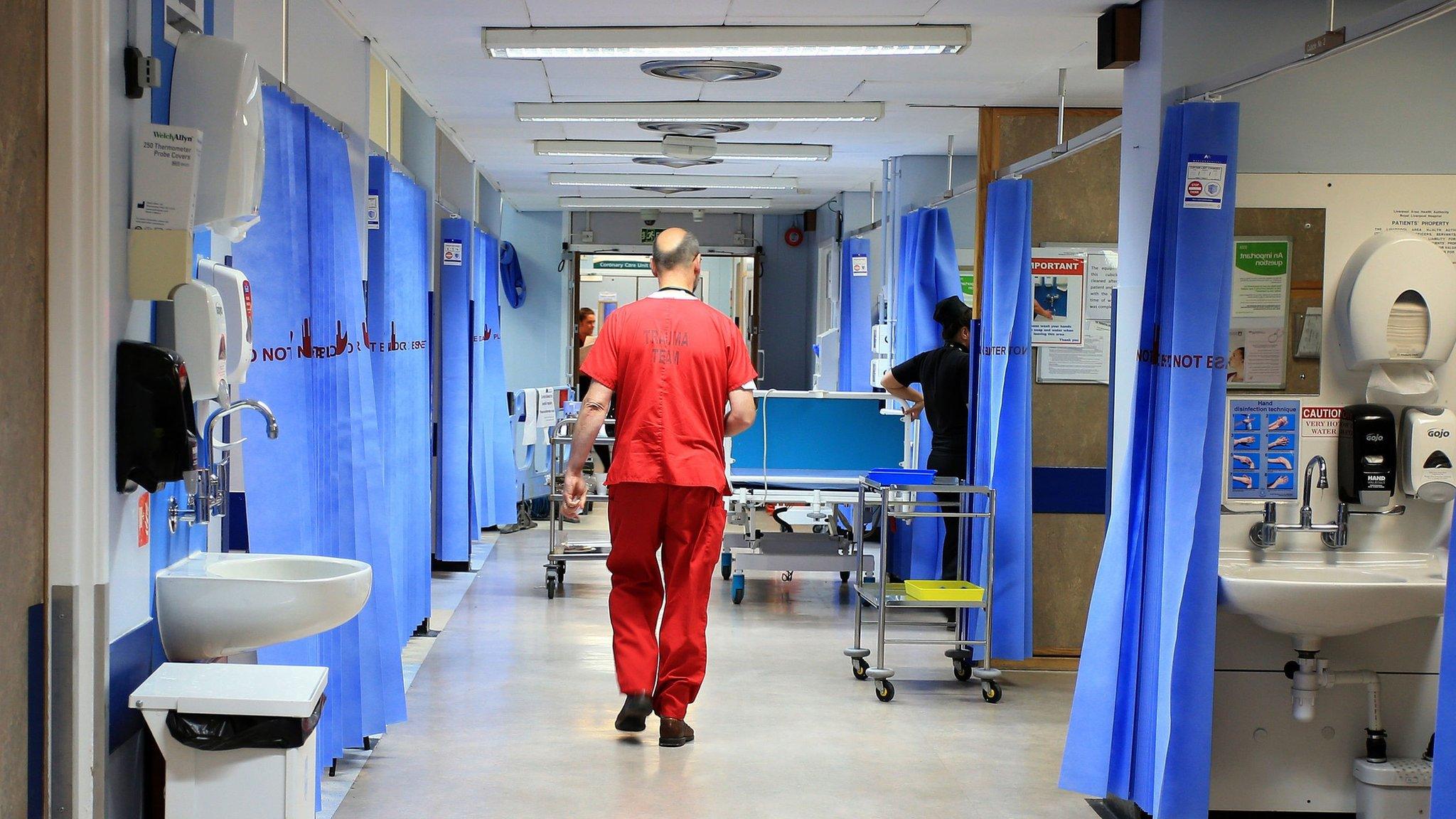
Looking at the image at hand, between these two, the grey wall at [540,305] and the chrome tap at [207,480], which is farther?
the grey wall at [540,305]

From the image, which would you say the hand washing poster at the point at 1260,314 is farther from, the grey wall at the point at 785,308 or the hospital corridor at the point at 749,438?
the grey wall at the point at 785,308

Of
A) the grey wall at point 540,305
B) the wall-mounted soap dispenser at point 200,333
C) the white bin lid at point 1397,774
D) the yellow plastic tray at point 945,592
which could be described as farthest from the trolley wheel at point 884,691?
the grey wall at point 540,305

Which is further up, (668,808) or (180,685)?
(180,685)

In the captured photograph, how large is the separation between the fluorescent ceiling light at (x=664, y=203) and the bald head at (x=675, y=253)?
24.3ft

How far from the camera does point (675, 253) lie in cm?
475

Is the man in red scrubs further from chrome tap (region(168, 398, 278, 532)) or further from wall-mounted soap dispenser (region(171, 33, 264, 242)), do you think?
wall-mounted soap dispenser (region(171, 33, 264, 242))

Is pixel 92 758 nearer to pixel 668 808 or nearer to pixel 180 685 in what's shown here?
pixel 180 685

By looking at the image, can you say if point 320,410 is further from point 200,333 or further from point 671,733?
point 671,733

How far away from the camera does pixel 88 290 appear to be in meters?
2.47

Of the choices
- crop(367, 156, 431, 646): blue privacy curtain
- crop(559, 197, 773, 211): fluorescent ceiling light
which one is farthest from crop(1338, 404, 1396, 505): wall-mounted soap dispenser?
crop(559, 197, 773, 211): fluorescent ceiling light

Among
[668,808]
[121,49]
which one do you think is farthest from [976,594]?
[121,49]

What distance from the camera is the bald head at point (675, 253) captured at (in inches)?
187

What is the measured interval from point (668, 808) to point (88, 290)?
239cm

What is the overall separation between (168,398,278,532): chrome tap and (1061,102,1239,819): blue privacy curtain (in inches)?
99.5
